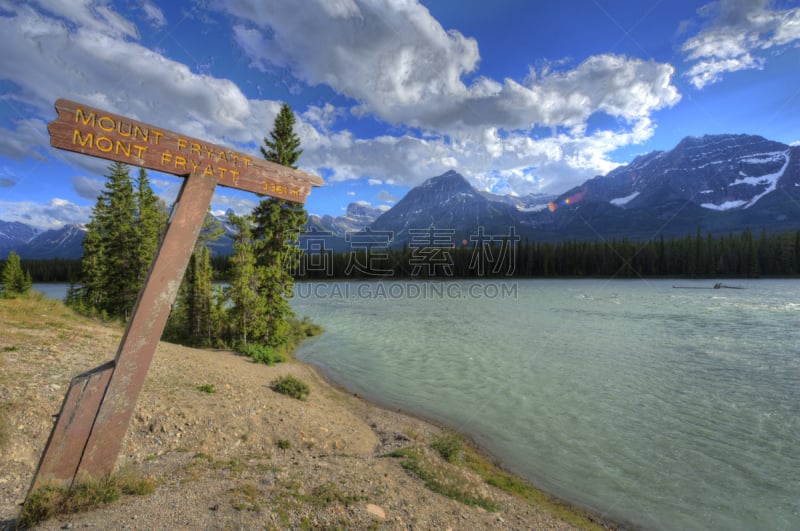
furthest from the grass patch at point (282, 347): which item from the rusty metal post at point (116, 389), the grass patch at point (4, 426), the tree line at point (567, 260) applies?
the tree line at point (567, 260)

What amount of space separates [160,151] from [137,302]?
236 centimetres

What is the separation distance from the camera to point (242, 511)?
16.1 feet

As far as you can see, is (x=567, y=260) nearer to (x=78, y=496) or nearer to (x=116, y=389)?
(x=116, y=389)

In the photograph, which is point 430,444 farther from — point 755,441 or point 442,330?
point 442,330

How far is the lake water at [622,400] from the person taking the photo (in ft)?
31.1

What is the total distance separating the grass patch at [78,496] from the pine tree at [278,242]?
59.3ft

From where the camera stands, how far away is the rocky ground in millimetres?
4988


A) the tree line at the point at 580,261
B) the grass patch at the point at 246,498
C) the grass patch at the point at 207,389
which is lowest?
the grass patch at the point at 207,389

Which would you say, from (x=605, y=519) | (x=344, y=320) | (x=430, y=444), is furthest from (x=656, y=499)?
(x=344, y=320)

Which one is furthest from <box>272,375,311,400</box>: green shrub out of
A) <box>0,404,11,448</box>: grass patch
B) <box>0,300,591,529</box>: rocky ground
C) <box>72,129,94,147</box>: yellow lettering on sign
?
<box>72,129,94,147</box>: yellow lettering on sign

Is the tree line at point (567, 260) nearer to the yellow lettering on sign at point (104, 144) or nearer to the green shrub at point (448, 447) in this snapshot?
the green shrub at point (448, 447)

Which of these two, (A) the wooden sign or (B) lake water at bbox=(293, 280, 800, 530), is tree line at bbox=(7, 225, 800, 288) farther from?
(A) the wooden sign

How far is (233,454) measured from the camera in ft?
26.3

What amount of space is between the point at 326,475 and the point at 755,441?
14.6 m
